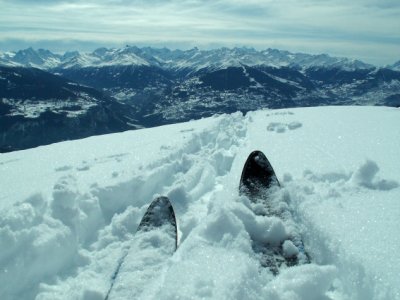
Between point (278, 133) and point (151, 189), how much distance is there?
7928 mm

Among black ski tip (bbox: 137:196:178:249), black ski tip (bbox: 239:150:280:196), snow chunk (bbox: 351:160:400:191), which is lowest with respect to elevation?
black ski tip (bbox: 137:196:178:249)

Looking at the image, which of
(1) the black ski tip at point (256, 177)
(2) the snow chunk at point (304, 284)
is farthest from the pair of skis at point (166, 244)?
(2) the snow chunk at point (304, 284)

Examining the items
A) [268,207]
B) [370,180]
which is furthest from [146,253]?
[370,180]

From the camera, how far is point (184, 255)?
18.8ft

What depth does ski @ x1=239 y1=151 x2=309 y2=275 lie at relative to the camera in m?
6.09

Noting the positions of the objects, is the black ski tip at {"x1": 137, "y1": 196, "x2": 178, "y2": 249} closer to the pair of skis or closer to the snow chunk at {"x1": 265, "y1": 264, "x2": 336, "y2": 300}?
the pair of skis

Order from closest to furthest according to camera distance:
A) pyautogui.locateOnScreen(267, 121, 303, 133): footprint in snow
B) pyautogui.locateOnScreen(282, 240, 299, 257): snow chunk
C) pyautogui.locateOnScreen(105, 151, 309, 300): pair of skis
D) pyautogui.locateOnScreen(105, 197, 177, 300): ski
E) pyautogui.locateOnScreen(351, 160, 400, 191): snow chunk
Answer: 1. pyautogui.locateOnScreen(105, 197, 177, 300): ski
2. pyautogui.locateOnScreen(105, 151, 309, 300): pair of skis
3. pyautogui.locateOnScreen(282, 240, 299, 257): snow chunk
4. pyautogui.locateOnScreen(351, 160, 400, 191): snow chunk
5. pyautogui.locateOnScreen(267, 121, 303, 133): footprint in snow

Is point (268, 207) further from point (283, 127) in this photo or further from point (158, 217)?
point (283, 127)

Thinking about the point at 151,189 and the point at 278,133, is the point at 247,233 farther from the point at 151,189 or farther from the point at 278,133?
the point at 278,133

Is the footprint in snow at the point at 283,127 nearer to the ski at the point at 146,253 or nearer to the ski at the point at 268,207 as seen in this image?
the ski at the point at 268,207

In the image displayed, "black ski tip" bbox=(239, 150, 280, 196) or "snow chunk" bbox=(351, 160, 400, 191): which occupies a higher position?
"snow chunk" bbox=(351, 160, 400, 191)

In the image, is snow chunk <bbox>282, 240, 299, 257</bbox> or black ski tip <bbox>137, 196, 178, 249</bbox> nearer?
snow chunk <bbox>282, 240, 299, 257</bbox>

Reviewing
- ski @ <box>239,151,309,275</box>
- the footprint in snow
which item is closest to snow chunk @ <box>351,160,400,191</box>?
ski @ <box>239,151,309,275</box>

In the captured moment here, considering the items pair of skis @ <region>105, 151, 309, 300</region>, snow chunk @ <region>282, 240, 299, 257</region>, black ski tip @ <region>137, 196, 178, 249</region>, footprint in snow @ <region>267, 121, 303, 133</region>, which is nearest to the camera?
pair of skis @ <region>105, 151, 309, 300</region>
